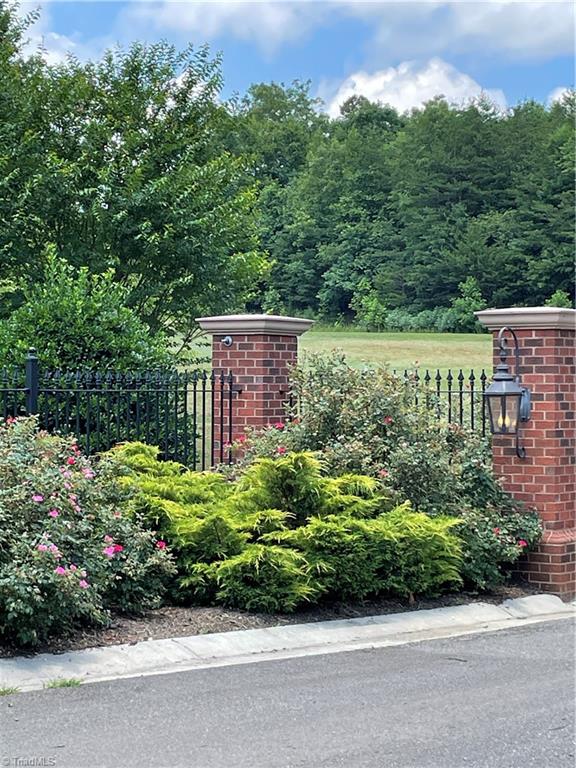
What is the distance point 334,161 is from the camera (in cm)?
5447

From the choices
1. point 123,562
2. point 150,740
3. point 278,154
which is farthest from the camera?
point 278,154

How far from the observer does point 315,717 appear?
17.4 feet

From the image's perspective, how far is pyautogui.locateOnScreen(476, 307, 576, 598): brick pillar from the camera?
9508 mm

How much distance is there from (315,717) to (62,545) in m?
2.38

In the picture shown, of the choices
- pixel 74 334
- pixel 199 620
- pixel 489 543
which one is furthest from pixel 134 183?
pixel 199 620

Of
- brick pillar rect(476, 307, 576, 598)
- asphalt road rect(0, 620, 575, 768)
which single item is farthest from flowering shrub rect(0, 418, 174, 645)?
brick pillar rect(476, 307, 576, 598)

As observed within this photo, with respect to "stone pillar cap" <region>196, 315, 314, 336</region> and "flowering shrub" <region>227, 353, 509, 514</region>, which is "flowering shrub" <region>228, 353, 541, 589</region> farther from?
"stone pillar cap" <region>196, 315, 314, 336</region>

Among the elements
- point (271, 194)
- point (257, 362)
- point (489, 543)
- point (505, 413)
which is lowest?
point (489, 543)

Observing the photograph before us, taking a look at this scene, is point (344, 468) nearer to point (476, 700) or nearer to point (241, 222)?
point (476, 700)

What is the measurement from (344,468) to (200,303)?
9.07 metres

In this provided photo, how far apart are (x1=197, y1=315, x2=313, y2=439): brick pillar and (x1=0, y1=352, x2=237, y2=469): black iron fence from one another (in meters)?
0.12

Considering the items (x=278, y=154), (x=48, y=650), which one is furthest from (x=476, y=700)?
(x=278, y=154)

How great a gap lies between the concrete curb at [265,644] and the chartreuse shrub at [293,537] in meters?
0.32

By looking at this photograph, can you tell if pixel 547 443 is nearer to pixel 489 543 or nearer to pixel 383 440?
pixel 489 543
